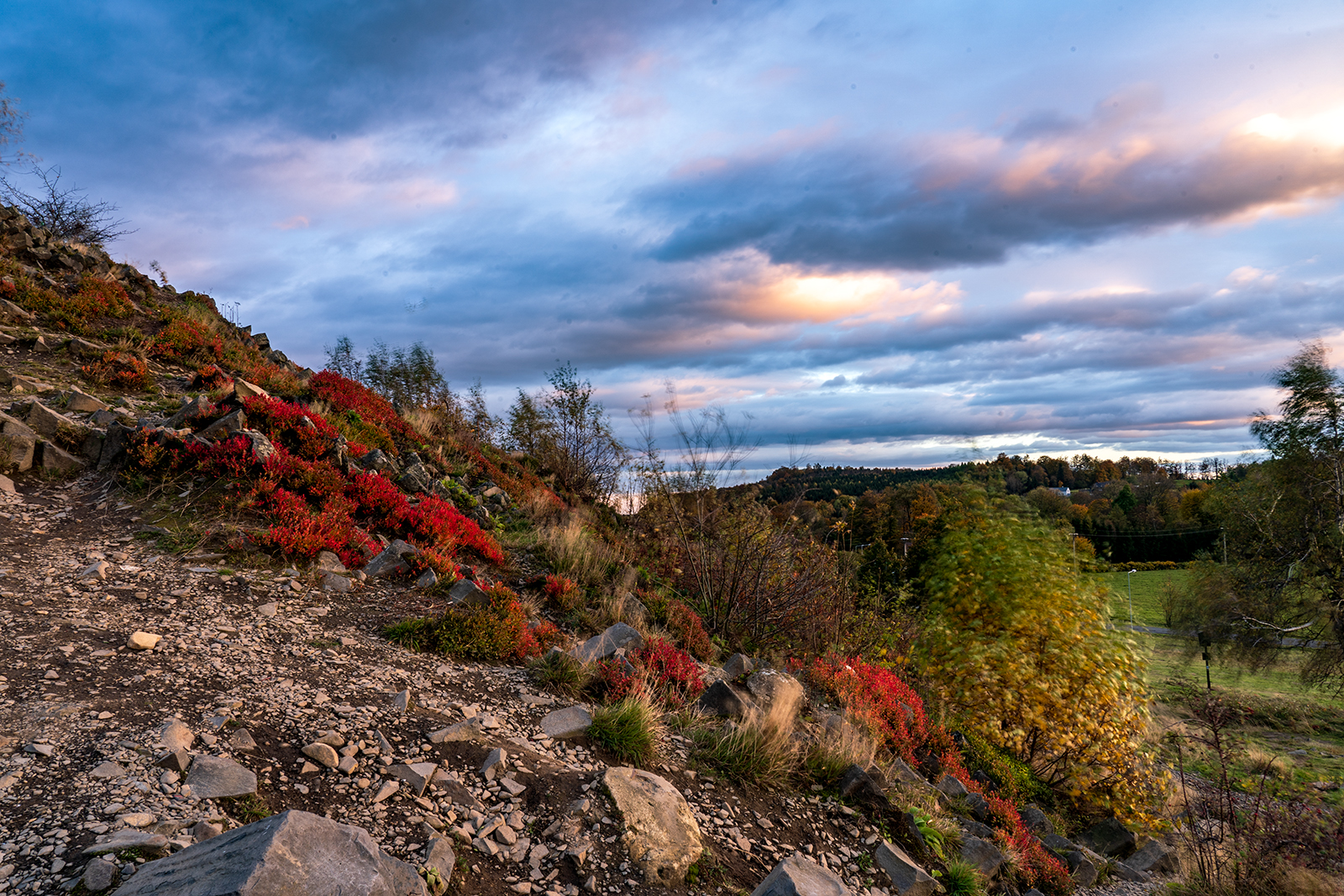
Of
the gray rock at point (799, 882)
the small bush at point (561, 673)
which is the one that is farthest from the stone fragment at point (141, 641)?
the gray rock at point (799, 882)

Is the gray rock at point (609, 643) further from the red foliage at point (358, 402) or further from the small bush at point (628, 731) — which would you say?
the red foliage at point (358, 402)

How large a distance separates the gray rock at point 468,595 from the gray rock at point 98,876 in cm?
391

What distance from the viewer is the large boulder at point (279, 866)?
2.26 metres

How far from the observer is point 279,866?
2.31 metres

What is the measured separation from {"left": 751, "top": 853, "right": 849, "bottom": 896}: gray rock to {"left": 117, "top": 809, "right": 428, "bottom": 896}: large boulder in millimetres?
1763

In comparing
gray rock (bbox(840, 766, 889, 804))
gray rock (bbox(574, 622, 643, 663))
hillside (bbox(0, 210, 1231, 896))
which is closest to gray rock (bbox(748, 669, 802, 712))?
hillside (bbox(0, 210, 1231, 896))

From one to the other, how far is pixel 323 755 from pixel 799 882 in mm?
2749

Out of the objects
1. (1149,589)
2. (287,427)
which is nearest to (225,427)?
(287,427)

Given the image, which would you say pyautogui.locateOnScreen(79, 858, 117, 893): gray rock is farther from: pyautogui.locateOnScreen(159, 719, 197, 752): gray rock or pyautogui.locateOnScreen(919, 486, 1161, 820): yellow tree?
pyautogui.locateOnScreen(919, 486, 1161, 820): yellow tree

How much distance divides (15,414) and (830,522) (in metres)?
12.2

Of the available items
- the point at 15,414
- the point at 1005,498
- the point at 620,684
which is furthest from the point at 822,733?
the point at 15,414

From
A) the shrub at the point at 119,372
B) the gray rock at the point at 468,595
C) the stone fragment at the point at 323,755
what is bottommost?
the stone fragment at the point at 323,755

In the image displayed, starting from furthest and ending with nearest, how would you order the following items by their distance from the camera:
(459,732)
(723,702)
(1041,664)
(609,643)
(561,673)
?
(1041,664) < (609,643) < (723,702) < (561,673) < (459,732)

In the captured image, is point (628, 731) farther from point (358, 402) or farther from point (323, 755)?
point (358, 402)
